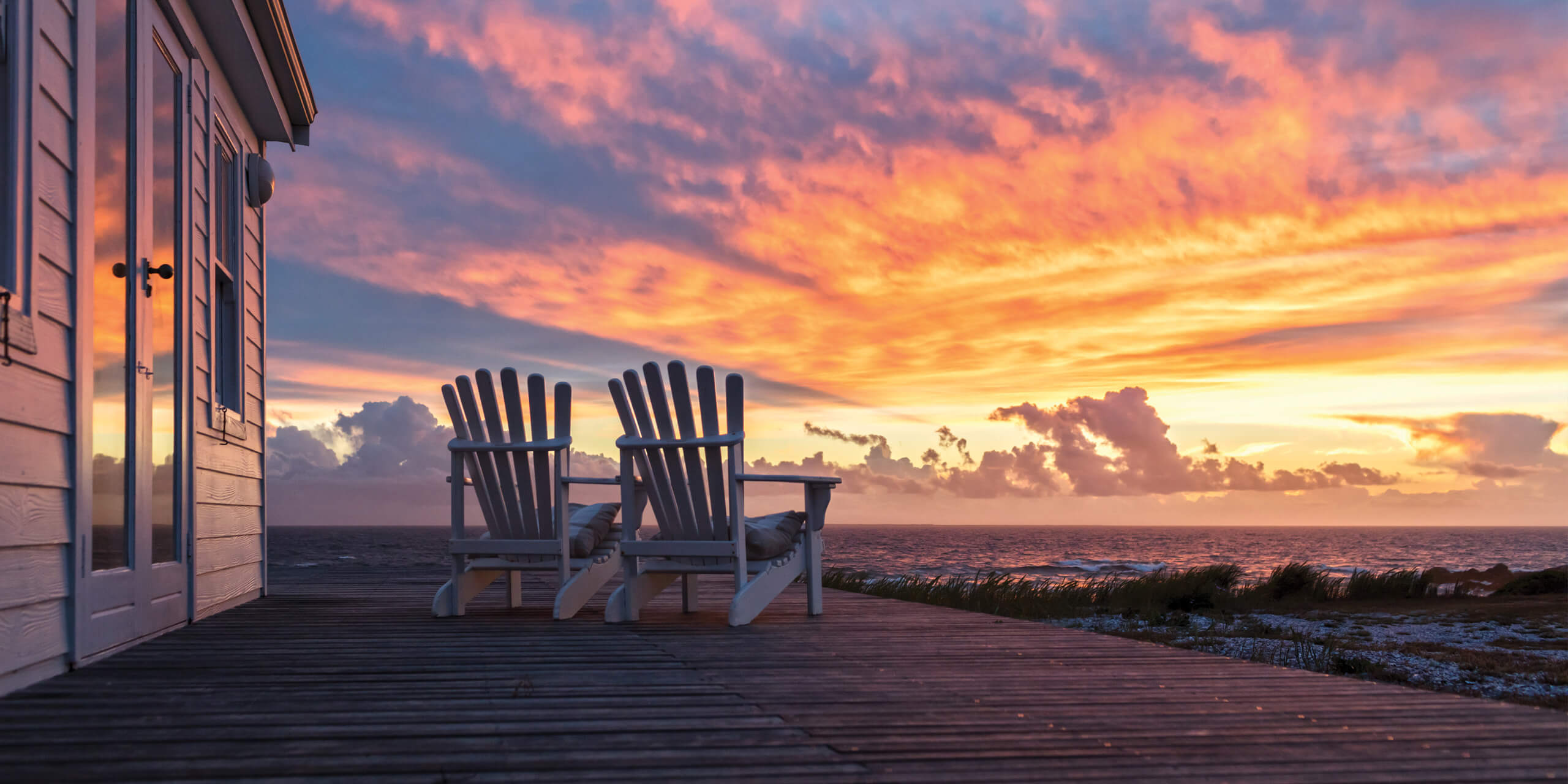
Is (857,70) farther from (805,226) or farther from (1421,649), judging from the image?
(1421,649)

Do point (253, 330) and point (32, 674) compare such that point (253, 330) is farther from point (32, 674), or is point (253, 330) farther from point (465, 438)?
point (32, 674)

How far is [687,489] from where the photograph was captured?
15.8 feet

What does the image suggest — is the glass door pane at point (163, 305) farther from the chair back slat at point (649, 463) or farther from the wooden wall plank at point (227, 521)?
the chair back slat at point (649, 463)

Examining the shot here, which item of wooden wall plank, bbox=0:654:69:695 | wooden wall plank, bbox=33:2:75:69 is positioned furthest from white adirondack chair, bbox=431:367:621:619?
wooden wall plank, bbox=33:2:75:69

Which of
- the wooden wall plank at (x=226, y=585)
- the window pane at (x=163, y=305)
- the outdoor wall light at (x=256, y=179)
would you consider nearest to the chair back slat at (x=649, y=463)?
the window pane at (x=163, y=305)

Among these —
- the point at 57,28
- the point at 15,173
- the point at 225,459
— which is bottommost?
the point at 225,459

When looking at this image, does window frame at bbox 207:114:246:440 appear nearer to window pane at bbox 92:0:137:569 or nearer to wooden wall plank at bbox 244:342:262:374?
wooden wall plank at bbox 244:342:262:374

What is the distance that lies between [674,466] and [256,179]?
3422 millimetres

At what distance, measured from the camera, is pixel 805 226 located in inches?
437

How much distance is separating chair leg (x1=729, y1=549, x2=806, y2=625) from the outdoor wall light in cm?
400

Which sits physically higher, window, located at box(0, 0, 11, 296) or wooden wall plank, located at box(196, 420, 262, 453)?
window, located at box(0, 0, 11, 296)

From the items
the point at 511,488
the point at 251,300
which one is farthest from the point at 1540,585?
the point at 251,300

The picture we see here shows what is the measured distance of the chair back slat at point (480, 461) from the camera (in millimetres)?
5156

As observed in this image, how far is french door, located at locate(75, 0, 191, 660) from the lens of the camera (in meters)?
3.40
